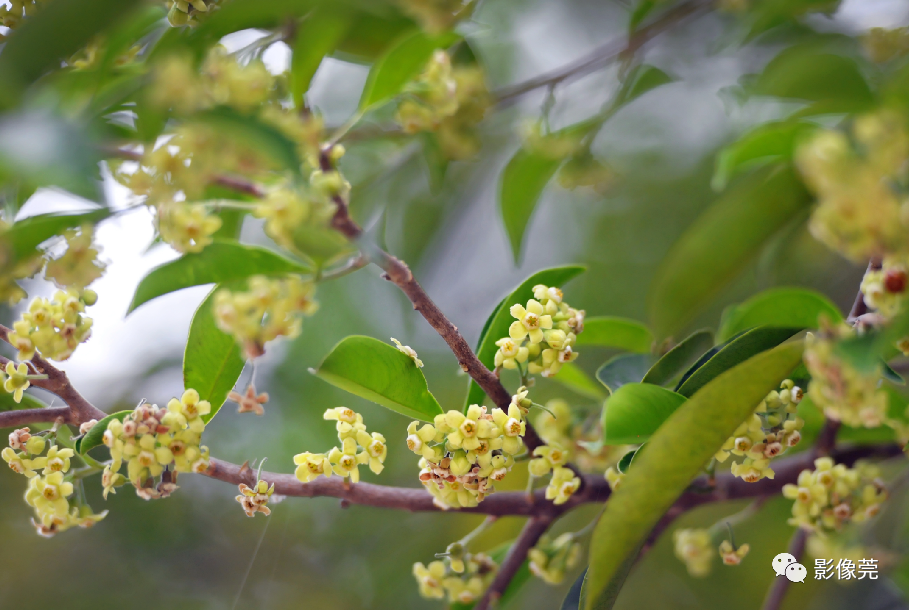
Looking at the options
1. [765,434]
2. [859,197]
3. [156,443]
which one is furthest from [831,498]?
[156,443]

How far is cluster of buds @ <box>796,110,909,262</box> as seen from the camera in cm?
43

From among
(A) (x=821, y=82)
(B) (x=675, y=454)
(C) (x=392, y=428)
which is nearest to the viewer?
(B) (x=675, y=454)

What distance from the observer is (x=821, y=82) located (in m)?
0.89

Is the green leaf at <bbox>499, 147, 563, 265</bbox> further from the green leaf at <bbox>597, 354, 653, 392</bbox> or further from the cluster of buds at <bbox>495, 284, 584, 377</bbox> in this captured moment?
the cluster of buds at <bbox>495, 284, 584, 377</bbox>

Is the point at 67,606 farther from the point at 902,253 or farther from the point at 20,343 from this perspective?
the point at 902,253

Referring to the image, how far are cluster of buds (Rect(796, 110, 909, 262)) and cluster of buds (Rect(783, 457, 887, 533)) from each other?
1.60 feet

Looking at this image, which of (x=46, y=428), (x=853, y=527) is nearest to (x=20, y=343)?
(x=46, y=428)

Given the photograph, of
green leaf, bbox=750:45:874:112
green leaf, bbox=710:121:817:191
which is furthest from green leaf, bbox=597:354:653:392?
green leaf, bbox=750:45:874:112

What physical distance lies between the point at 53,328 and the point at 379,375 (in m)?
0.35

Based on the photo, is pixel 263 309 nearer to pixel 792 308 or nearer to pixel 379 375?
pixel 379 375

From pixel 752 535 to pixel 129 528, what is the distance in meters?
1.75

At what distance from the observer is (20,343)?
670mm

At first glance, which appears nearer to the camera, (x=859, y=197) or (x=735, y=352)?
(x=859, y=197)

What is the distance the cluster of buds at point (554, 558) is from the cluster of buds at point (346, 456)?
1.03ft
